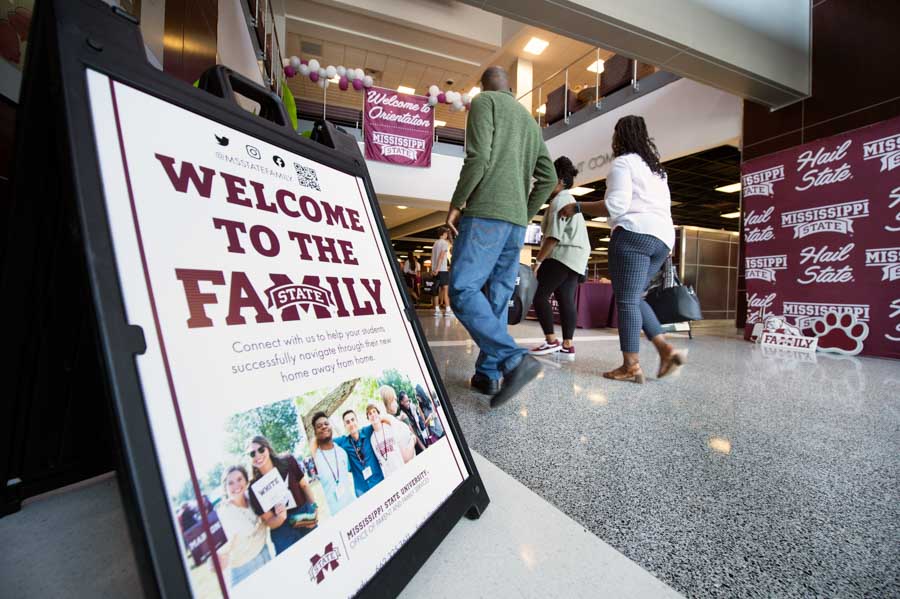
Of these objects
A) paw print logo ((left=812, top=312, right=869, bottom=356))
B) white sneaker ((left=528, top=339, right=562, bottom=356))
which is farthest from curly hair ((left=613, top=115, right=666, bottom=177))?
paw print logo ((left=812, top=312, right=869, bottom=356))

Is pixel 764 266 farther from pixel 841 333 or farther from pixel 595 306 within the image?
Answer: pixel 595 306

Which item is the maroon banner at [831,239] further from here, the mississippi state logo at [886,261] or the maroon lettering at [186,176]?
the maroon lettering at [186,176]

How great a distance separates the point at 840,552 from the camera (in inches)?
25.2

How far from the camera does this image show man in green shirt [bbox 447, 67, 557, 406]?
1326 millimetres

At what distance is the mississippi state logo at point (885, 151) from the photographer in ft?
9.76

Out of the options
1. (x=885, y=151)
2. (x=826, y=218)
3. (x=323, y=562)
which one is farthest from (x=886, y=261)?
(x=323, y=562)

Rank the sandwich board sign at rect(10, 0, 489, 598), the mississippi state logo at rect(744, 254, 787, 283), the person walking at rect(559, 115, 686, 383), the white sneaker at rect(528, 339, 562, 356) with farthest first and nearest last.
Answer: the mississippi state logo at rect(744, 254, 787, 283) → the white sneaker at rect(528, 339, 562, 356) → the person walking at rect(559, 115, 686, 383) → the sandwich board sign at rect(10, 0, 489, 598)

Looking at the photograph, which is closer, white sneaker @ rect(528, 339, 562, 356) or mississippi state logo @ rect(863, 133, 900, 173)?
white sneaker @ rect(528, 339, 562, 356)

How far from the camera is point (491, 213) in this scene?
1.43 meters

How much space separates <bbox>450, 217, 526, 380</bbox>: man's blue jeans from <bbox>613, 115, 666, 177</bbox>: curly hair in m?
0.76

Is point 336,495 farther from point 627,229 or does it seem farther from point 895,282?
point 895,282

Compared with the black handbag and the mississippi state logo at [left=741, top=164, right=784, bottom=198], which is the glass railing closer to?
the mississippi state logo at [left=741, top=164, right=784, bottom=198]

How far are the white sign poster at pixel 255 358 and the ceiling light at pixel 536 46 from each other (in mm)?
8371

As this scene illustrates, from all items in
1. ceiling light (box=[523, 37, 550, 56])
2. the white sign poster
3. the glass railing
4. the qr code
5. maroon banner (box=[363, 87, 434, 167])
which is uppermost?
ceiling light (box=[523, 37, 550, 56])
